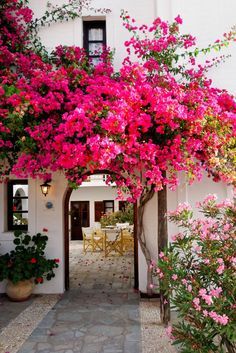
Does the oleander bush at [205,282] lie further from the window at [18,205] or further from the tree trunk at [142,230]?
the window at [18,205]

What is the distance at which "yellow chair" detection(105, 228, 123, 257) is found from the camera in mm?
14242

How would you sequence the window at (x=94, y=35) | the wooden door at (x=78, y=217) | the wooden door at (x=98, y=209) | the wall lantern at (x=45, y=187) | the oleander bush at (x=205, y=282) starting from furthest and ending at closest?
the wooden door at (x=98, y=209) → the wooden door at (x=78, y=217) → the window at (x=94, y=35) → the wall lantern at (x=45, y=187) → the oleander bush at (x=205, y=282)

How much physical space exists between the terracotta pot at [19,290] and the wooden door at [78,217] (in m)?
12.7

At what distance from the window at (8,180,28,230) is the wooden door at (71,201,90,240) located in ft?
37.8

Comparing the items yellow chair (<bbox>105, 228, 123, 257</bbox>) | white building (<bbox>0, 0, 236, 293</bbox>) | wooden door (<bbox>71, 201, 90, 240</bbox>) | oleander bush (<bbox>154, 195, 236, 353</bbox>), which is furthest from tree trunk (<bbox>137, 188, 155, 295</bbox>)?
wooden door (<bbox>71, 201, 90, 240</bbox>)

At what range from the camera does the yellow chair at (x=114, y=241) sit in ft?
46.7

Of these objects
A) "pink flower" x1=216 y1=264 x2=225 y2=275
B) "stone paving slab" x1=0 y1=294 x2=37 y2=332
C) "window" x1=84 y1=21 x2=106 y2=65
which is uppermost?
"window" x1=84 y1=21 x2=106 y2=65

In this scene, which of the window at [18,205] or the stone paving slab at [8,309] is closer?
the stone paving slab at [8,309]

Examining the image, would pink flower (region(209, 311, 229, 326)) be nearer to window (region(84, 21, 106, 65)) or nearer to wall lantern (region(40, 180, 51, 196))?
wall lantern (region(40, 180, 51, 196))

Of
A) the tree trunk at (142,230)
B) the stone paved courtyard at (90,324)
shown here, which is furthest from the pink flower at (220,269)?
the tree trunk at (142,230)

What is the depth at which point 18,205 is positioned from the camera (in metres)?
9.25

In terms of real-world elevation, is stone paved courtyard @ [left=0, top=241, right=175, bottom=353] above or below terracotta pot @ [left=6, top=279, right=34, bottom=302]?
below

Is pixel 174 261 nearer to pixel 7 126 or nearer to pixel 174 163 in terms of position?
pixel 174 163

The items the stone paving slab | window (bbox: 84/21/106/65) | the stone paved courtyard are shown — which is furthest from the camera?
window (bbox: 84/21/106/65)
